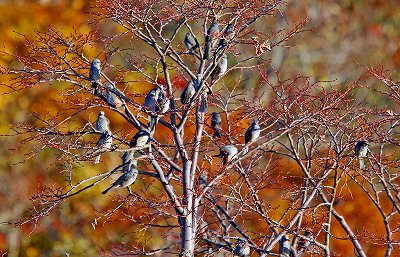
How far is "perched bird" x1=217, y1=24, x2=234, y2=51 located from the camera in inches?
210

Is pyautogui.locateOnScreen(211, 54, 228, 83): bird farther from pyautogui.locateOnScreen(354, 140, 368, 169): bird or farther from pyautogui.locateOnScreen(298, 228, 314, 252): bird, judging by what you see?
pyautogui.locateOnScreen(298, 228, 314, 252): bird

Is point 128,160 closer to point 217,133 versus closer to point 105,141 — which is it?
point 105,141

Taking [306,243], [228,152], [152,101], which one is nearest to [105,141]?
[152,101]

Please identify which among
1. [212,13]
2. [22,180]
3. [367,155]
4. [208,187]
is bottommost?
[208,187]

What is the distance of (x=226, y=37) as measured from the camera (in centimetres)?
535

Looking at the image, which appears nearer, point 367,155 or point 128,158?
point 128,158

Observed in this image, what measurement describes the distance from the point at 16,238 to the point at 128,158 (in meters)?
8.66

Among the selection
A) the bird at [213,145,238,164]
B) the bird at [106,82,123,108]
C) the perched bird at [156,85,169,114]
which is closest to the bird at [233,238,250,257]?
the bird at [213,145,238,164]

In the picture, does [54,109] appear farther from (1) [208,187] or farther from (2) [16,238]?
(1) [208,187]

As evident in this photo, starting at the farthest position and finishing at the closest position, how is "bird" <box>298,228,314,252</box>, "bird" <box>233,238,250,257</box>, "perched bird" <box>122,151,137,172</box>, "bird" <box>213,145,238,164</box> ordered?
"bird" <box>298,228,314,252</box> < "bird" <box>233,238,250,257</box> < "bird" <box>213,145,238,164</box> < "perched bird" <box>122,151,137,172</box>

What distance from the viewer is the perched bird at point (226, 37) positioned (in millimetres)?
5332

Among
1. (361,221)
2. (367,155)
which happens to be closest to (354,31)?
(361,221)

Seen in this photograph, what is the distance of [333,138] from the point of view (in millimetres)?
5750

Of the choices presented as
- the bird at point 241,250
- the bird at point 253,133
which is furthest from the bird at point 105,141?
the bird at point 241,250
